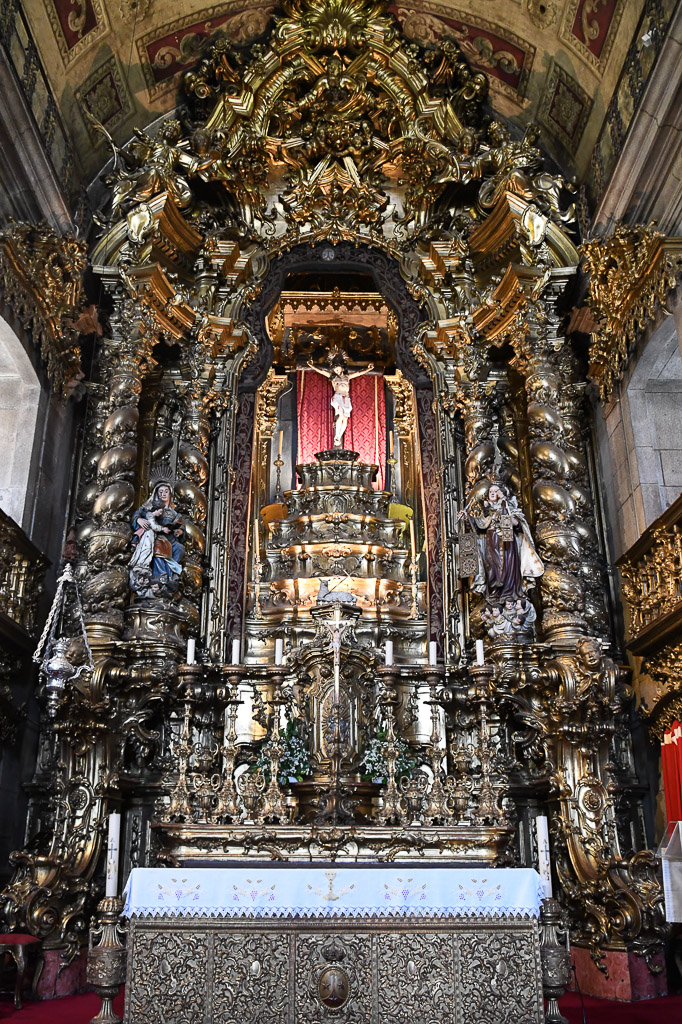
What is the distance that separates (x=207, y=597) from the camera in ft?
32.3

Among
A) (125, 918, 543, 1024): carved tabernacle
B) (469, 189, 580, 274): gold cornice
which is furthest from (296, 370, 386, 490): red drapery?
(125, 918, 543, 1024): carved tabernacle

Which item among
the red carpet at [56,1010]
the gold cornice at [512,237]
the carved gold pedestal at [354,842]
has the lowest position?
the red carpet at [56,1010]

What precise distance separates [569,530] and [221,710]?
386 centimetres

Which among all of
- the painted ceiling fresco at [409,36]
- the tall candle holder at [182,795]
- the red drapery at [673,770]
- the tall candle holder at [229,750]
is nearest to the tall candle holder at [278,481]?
the tall candle holder at [229,750]

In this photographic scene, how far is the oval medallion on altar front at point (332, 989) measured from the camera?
4.91m

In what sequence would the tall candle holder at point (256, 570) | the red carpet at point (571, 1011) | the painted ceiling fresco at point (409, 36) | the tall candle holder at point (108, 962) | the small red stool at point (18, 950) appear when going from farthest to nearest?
the tall candle holder at point (256, 570) < the painted ceiling fresco at point (409, 36) < the small red stool at point (18, 950) < the red carpet at point (571, 1011) < the tall candle holder at point (108, 962)

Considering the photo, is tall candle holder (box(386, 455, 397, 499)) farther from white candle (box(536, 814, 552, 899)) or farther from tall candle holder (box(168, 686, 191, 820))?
white candle (box(536, 814, 552, 899))

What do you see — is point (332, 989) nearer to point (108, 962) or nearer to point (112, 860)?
point (108, 962)

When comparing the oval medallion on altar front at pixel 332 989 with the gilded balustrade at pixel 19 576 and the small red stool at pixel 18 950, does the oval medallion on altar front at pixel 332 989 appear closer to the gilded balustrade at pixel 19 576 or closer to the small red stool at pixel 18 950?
the small red stool at pixel 18 950

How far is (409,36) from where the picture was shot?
38.1 ft

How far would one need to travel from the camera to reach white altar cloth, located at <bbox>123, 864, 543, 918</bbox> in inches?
200

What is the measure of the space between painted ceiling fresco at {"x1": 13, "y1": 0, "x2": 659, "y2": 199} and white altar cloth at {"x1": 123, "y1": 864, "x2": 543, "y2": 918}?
26.9 ft

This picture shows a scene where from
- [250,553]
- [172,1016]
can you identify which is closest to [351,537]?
[250,553]

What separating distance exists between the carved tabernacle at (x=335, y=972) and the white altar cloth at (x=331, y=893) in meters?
0.08
